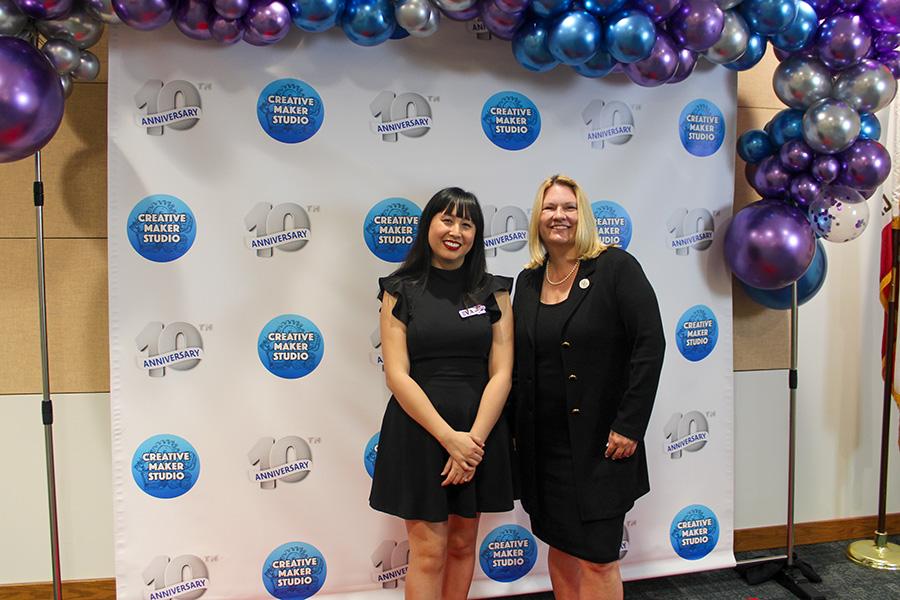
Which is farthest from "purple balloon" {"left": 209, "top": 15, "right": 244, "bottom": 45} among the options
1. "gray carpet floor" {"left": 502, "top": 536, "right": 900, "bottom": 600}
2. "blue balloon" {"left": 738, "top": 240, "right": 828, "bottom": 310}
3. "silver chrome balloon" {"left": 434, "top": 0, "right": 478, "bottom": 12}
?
"gray carpet floor" {"left": 502, "top": 536, "right": 900, "bottom": 600}

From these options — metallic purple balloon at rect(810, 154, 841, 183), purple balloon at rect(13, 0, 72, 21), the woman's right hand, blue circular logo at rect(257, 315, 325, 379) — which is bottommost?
the woman's right hand

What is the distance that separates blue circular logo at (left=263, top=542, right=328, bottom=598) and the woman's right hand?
898mm

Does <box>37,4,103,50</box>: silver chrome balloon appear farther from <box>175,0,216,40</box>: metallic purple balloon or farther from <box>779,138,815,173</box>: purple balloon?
<box>779,138,815,173</box>: purple balloon

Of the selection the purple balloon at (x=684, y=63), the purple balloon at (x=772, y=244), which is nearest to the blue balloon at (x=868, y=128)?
the purple balloon at (x=772, y=244)

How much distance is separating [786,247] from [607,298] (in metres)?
1.00

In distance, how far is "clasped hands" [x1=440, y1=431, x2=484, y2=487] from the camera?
6.33 feet

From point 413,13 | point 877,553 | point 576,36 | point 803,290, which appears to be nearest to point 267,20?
point 413,13

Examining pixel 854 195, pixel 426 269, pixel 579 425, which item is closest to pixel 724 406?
pixel 854 195

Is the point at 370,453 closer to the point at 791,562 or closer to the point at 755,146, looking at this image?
the point at 791,562

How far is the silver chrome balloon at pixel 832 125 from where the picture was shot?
229 cm

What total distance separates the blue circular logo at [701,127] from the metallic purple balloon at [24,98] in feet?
7.42

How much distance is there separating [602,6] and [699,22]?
13.7 inches

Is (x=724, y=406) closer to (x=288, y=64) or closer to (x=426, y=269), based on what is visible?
(x=426, y=269)

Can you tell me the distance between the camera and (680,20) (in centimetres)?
223
